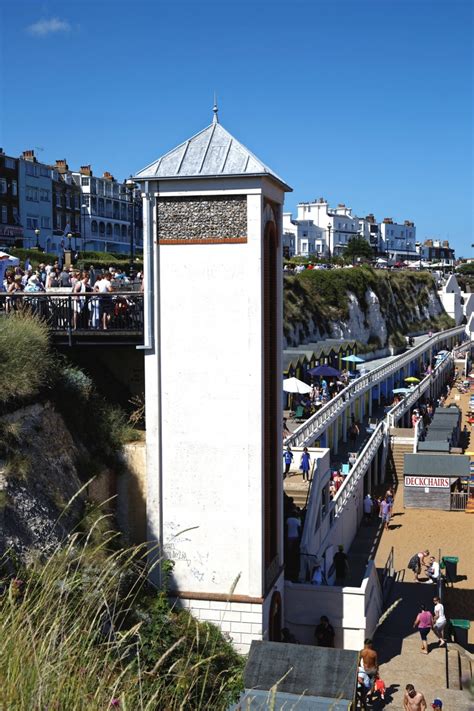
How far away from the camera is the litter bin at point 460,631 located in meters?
19.8

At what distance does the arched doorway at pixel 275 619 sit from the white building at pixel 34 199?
52.4 metres

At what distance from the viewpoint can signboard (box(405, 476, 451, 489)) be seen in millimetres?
34219

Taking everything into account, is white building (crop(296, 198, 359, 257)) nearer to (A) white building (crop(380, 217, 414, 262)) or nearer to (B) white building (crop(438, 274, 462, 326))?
(A) white building (crop(380, 217, 414, 262))

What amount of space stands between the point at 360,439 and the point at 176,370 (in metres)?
27.1

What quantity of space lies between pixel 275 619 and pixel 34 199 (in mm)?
56614

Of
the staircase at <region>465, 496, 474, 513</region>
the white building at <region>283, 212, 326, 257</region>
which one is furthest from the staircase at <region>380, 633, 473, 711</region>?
the white building at <region>283, 212, 326, 257</region>

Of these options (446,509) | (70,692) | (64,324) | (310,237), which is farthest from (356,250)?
(70,692)

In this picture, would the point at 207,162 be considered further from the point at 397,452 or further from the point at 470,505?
the point at 397,452

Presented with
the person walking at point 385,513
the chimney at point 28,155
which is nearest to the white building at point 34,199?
the chimney at point 28,155

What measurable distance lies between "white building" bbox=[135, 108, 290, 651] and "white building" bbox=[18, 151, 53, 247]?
51.7m

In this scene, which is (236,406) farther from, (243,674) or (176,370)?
(243,674)

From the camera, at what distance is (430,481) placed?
34500 millimetres

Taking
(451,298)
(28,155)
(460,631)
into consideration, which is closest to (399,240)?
(451,298)

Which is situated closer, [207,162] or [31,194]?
[207,162]
